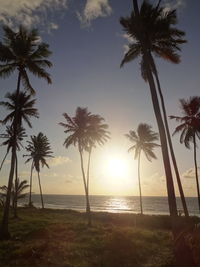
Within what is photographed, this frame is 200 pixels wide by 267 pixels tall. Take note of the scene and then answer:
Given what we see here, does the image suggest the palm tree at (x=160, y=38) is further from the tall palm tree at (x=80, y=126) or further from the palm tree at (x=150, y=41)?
the tall palm tree at (x=80, y=126)

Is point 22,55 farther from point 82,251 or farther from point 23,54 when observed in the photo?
point 82,251

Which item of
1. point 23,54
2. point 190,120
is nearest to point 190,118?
point 190,120

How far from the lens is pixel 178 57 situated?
16.7 meters

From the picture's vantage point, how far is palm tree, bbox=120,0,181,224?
11.1 m

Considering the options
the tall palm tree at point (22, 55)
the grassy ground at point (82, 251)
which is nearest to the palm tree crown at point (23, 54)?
the tall palm tree at point (22, 55)

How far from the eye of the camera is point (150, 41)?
52.1 ft

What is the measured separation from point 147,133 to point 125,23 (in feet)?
81.2

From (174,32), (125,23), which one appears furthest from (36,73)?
(174,32)

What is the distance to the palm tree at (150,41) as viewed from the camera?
436 inches

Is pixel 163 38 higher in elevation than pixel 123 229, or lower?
higher

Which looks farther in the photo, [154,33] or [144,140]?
[144,140]

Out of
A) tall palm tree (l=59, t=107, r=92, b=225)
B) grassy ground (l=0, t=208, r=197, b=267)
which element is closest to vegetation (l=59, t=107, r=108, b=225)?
tall palm tree (l=59, t=107, r=92, b=225)

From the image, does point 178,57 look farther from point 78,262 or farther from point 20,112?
point 20,112

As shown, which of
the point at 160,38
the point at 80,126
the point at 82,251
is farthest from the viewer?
the point at 80,126
